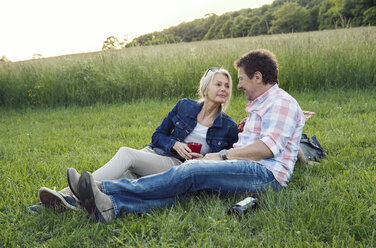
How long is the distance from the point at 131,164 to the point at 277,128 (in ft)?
4.68

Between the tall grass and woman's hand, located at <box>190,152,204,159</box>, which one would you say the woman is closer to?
woman's hand, located at <box>190,152,204,159</box>

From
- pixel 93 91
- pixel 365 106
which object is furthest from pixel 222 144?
pixel 93 91

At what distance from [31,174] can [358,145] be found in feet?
13.4

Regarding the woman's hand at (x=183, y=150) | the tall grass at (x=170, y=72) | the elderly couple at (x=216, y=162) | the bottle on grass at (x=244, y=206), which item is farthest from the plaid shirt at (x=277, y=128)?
the tall grass at (x=170, y=72)

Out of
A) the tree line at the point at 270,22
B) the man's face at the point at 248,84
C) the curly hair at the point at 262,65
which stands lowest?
the man's face at the point at 248,84

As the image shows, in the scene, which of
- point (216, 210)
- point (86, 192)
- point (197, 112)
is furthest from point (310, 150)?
point (86, 192)

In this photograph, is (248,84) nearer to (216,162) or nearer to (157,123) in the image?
(216,162)

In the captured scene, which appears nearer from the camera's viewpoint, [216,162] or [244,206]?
[244,206]

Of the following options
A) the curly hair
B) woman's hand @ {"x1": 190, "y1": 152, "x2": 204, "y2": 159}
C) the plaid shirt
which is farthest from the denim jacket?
the curly hair

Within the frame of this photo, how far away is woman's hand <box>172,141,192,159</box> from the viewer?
10.6ft

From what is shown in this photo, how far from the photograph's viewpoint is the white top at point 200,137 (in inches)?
140

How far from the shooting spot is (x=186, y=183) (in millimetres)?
2643

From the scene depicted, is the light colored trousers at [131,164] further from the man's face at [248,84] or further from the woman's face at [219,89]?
the man's face at [248,84]

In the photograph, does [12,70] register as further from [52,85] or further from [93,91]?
[93,91]
